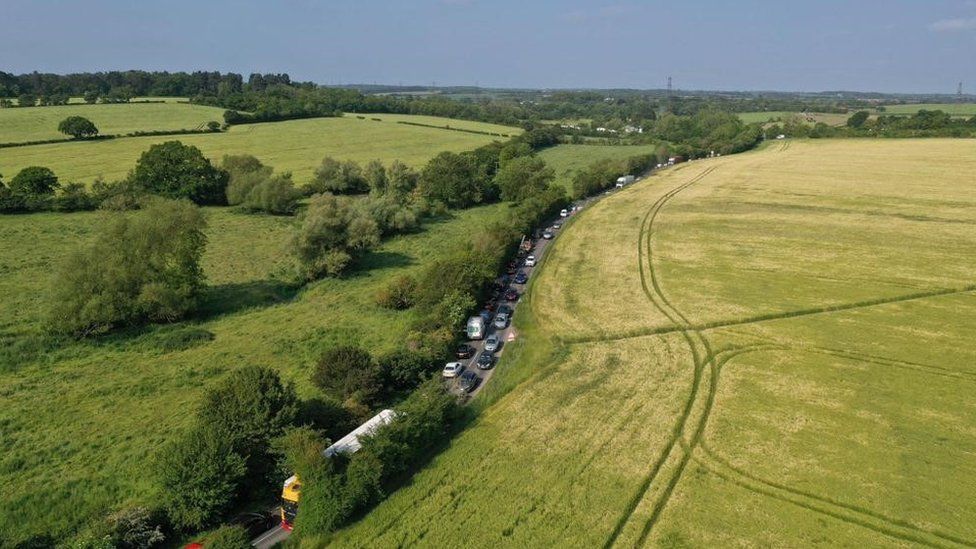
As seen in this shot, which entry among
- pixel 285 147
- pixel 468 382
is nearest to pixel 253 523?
pixel 468 382

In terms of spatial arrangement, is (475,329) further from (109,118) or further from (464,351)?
(109,118)

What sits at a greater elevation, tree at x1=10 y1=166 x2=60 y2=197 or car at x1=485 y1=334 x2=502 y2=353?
tree at x1=10 y1=166 x2=60 y2=197

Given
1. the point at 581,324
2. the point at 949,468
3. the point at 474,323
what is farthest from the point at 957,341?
the point at 474,323

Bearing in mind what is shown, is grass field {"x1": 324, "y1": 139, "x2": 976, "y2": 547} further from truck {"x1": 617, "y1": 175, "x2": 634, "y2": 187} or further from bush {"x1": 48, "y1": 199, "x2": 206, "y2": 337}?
truck {"x1": 617, "y1": 175, "x2": 634, "y2": 187}

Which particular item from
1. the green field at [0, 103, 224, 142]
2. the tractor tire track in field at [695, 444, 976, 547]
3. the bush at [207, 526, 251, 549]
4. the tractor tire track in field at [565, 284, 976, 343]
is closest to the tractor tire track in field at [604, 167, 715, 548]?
the tractor tire track in field at [565, 284, 976, 343]

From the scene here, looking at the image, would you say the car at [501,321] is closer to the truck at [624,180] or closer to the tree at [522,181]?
the tree at [522,181]

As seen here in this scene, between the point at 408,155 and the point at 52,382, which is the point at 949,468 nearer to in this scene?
the point at 52,382
